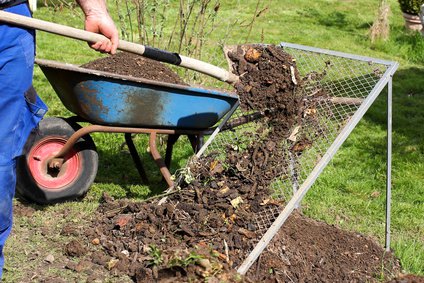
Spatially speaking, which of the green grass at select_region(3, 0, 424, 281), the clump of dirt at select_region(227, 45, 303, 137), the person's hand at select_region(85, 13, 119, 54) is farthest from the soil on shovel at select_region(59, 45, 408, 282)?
the person's hand at select_region(85, 13, 119, 54)

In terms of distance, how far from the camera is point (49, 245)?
4.23 metres

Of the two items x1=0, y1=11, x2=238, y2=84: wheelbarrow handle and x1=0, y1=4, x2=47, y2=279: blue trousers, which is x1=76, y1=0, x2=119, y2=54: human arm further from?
x1=0, y1=4, x2=47, y2=279: blue trousers

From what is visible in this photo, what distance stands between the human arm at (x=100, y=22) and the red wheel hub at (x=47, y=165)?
4.66 ft

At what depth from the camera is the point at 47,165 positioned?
4.87m

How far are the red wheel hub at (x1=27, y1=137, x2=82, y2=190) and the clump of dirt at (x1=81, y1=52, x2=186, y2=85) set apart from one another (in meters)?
0.62

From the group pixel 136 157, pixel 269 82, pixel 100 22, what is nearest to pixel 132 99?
pixel 136 157

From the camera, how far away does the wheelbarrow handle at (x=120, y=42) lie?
3.24 meters

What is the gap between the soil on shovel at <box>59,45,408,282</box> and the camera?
153 inches

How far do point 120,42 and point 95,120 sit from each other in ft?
3.55

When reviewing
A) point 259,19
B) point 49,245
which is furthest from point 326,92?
point 259,19

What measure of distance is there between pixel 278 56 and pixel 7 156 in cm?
180

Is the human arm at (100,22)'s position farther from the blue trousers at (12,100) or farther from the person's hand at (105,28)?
the blue trousers at (12,100)

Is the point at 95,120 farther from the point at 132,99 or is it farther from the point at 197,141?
the point at 197,141

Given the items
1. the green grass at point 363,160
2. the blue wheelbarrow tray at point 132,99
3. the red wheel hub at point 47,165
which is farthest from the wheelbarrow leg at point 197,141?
the red wheel hub at point 47,165
